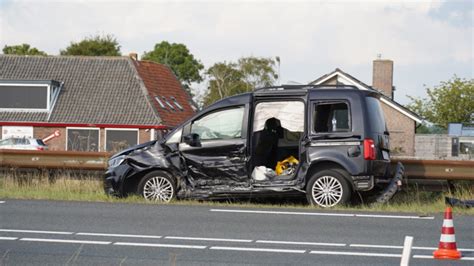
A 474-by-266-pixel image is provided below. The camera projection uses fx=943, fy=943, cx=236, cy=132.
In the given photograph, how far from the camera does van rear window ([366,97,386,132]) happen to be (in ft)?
51.7

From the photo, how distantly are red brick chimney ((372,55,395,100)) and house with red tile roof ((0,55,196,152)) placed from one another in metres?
12.9

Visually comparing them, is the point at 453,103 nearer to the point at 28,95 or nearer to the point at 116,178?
the point at 28,95

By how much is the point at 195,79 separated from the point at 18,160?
83183 millimetres

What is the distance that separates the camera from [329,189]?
50.5 feet

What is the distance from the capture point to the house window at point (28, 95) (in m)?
56.9

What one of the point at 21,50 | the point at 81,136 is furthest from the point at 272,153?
the point at 21,50

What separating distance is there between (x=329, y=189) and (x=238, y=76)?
66363 mm

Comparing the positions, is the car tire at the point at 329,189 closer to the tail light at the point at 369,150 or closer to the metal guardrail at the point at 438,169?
the tail light at the point at 369,150

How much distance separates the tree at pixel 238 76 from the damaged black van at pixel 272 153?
204 feet

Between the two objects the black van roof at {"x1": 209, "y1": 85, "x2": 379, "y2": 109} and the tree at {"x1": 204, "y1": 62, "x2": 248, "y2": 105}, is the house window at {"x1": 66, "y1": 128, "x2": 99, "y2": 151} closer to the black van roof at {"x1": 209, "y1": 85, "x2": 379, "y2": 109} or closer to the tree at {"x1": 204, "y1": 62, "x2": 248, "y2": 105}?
the tree at {"x1": 204, "y1": 62, "x2": 248, "y2": 105}

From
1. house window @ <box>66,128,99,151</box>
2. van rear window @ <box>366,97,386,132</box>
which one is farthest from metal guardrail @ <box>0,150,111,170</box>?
house window @ <box>66,128,99,151</box>

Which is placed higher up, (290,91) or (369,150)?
(290,91)

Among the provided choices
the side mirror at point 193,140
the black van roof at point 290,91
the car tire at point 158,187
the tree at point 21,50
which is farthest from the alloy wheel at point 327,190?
the tree at point 21,50

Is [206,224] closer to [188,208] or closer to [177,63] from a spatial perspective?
[188,208]
